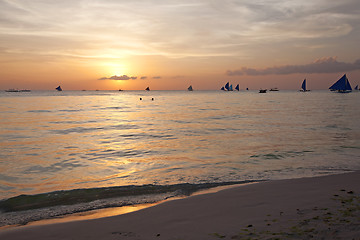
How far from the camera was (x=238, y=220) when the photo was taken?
6.70m

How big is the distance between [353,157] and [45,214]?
1646 cm

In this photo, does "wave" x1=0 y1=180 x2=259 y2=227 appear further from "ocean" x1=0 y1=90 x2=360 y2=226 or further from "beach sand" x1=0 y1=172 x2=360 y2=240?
"beach sand" x1=0 y1=172 x2=360 y2=240

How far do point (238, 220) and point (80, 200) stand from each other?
587 centimetres

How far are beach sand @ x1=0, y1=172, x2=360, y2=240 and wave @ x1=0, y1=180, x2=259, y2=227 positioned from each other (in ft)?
3.44

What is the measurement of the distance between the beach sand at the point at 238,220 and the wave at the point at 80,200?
3.44 feet

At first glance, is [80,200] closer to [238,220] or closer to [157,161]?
[238,220]

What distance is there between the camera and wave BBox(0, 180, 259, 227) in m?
8.34

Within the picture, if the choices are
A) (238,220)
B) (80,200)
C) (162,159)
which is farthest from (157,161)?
(238,220)

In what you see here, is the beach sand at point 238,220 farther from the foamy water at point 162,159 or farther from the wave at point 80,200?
the foamy water at point 162,159

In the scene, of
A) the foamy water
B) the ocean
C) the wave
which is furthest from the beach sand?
the foamy water

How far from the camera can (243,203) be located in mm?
8141

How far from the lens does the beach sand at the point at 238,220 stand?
5762 millimetres

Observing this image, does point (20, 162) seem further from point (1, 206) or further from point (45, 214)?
point (45, 214)

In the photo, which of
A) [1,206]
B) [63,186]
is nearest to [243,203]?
[63,186]
